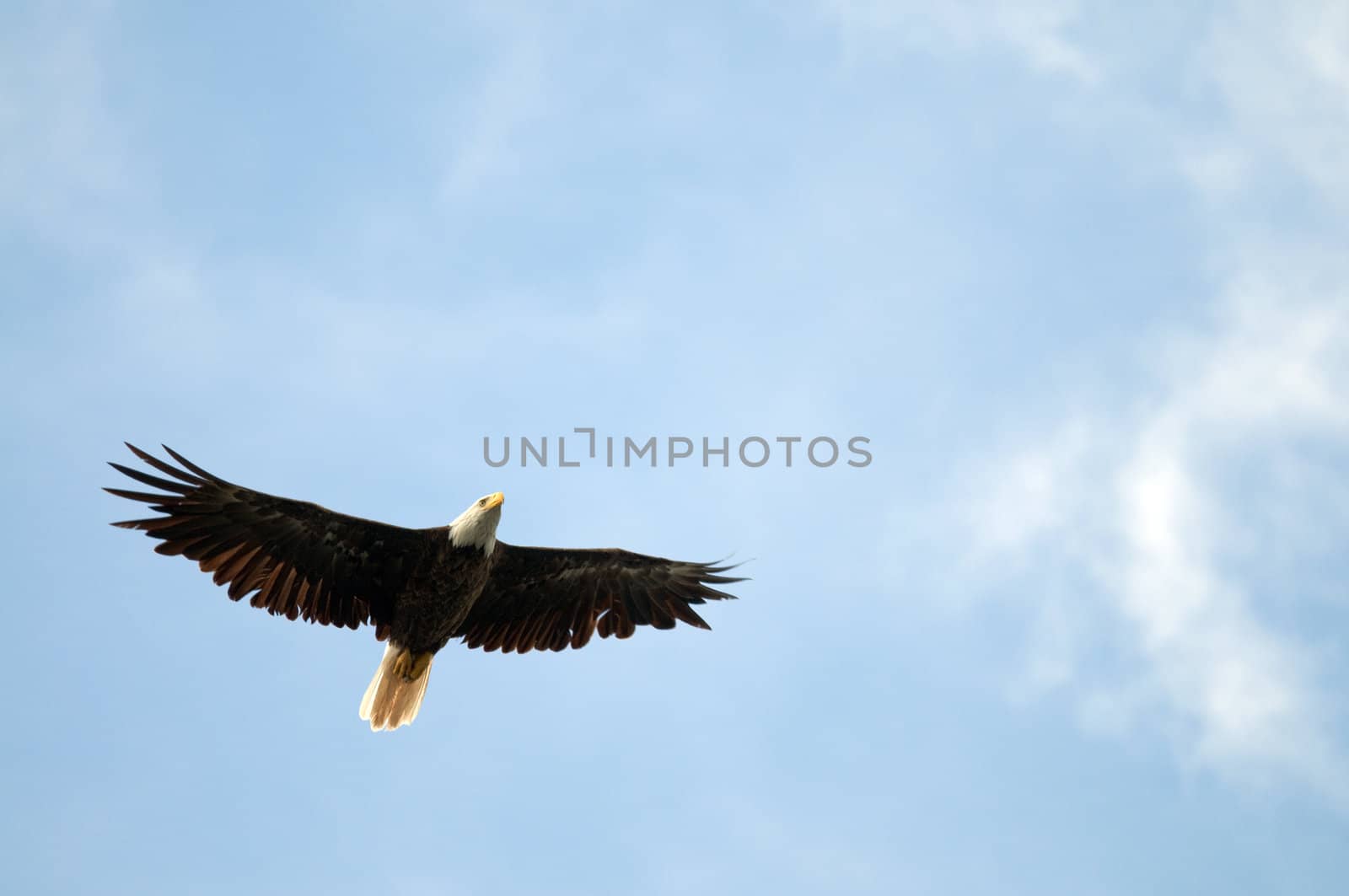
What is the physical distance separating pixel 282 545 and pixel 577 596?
10.1 ft

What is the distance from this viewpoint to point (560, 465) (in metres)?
16.1

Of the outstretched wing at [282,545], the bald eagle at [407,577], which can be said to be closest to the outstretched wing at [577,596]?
the bald eagle at [407,577]

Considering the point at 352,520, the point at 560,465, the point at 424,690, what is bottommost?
the point at 424,690

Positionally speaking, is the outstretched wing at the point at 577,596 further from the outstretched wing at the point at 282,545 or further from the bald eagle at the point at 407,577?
the outstretched wing at the point at 282,545

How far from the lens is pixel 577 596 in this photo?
13.9 metres

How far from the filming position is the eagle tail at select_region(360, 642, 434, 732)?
1331 cm

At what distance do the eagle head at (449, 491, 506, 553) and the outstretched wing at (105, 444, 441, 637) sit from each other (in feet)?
1.03

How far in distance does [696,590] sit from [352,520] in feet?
12.4

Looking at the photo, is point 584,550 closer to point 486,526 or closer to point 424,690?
point 486,526

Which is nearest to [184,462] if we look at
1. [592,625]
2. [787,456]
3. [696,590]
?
[592,625]

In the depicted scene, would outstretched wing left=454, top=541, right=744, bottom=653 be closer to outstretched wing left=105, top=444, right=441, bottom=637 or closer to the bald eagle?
the bald eagle

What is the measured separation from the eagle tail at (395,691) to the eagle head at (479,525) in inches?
54.8

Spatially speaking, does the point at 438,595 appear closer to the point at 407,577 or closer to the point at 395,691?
the point at 407,577

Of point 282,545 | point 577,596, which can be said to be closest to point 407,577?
point 282,545
